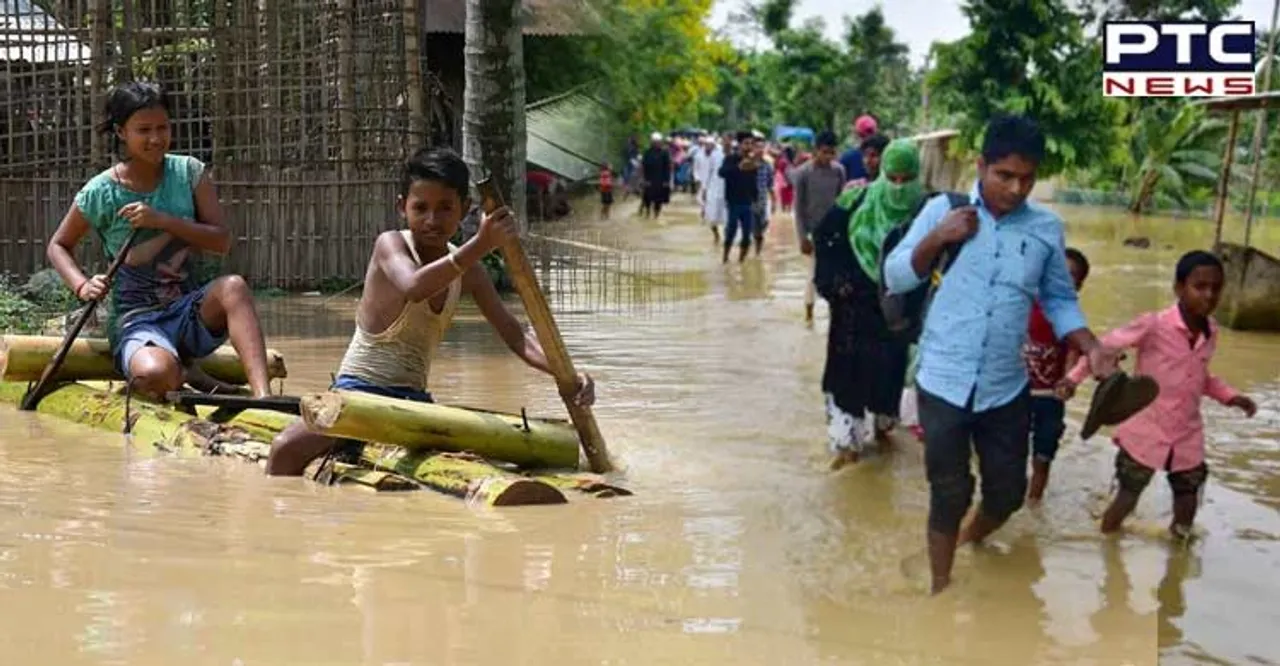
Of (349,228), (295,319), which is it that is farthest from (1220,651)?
(349,228)

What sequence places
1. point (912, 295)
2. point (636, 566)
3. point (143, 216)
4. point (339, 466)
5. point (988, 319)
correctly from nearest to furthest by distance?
point (988, 319)
point (636, 566)
point (339, 466)
point (912, 295)
point (143, 216)

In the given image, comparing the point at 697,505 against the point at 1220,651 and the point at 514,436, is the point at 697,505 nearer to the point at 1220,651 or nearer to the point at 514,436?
the point at 514,436

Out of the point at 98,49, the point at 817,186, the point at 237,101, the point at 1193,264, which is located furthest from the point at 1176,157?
the point at 1193,264

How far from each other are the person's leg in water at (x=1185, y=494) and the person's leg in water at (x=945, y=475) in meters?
1.27

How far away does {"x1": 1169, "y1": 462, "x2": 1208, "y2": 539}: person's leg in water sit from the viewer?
588cm

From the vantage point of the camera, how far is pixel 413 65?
1251 centimetres

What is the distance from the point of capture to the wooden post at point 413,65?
40.7 feet

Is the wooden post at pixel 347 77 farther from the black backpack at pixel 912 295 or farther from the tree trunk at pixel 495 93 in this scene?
the black backpack at pixel 912 295

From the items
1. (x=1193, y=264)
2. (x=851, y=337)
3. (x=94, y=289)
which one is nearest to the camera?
(x=1193, y=264)

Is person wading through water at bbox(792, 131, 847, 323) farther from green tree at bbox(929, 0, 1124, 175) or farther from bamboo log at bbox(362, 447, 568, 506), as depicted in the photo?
green tree at bbox(929, 0, 1124, 175)

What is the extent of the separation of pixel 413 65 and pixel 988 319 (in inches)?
327

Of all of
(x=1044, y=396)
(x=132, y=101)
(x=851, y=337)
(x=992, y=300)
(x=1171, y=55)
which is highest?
(x=1171, y=55)

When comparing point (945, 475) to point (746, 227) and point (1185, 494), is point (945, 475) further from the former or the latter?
point (746, 227)

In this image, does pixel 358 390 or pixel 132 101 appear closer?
pixel 358 390
